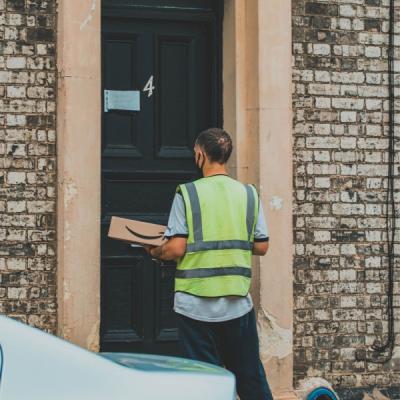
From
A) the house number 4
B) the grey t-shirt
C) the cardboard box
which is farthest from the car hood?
the house number 4

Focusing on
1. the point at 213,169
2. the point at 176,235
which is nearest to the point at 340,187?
the point at 213,169

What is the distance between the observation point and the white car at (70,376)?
396cm

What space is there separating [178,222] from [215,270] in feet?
1.07

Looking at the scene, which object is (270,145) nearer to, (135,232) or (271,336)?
(271,336)

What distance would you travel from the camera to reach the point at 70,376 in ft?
13.3

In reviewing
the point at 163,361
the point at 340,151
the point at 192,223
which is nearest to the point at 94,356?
the point at 163,361

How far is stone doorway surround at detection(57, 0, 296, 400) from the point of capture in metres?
8.12

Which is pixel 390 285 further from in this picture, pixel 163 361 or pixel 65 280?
pixel 163 361

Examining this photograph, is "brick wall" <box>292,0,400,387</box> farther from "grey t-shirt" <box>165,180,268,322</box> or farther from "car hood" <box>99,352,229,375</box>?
"car hood" <box>99,352,229,375</box>

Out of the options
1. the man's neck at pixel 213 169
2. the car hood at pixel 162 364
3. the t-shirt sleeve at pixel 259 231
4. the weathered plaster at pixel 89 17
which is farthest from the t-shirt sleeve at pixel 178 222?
the weathered plaster at pixel 89 17

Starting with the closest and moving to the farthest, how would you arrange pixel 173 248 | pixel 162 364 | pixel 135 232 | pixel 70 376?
pixel 70 376 < pixel 162 364 < pixel 173 248 < pixel 135 232

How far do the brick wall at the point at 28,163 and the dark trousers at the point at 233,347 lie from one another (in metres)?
2.10

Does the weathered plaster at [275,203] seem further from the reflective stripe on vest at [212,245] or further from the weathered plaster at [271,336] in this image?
the reflective stripe on vest at [212,245]

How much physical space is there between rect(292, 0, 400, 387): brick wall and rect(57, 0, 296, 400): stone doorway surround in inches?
7.6
